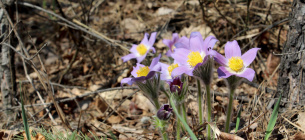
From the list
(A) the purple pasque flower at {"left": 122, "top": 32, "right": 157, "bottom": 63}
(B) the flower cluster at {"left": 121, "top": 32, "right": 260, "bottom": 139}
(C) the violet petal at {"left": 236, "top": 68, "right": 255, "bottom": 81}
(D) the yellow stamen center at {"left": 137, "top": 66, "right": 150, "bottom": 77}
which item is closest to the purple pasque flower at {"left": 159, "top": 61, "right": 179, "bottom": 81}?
(B) the flower cluster at {"left": 121, "top": 32, "right": 260, "bottom": 139}

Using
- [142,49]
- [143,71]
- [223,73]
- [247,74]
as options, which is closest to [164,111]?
[143,71]

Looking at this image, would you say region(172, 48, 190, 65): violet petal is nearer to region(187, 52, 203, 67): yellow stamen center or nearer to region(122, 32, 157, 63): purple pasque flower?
region(187, 52, 203, 67): yellow stamen center

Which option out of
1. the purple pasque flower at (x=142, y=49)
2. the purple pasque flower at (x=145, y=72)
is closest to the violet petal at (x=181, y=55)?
the purple pasque flower at (x=145, y=72)

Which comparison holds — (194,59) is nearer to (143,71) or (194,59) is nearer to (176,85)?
(176,85)

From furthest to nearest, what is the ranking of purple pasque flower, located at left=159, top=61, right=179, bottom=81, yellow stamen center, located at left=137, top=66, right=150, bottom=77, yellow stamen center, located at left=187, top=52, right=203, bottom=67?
purple pasque flower, located at left=159, top=61, right=179, bottom=81, yellow stamen center, located at left=137, top=66, right=150, bottom=77, yellow stamen center, located at left=187, top=52, right=203, bottom=67

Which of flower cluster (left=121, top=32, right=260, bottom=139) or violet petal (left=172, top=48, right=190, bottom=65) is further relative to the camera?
violet petal (left=172, top=48, right=190, bottom=65)

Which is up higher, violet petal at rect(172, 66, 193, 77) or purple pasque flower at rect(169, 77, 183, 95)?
violet petal at rect(172, 66, 193, 77)

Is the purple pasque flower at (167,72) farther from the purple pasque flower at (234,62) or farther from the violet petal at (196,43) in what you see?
the purple pasque flower at (234,62)
